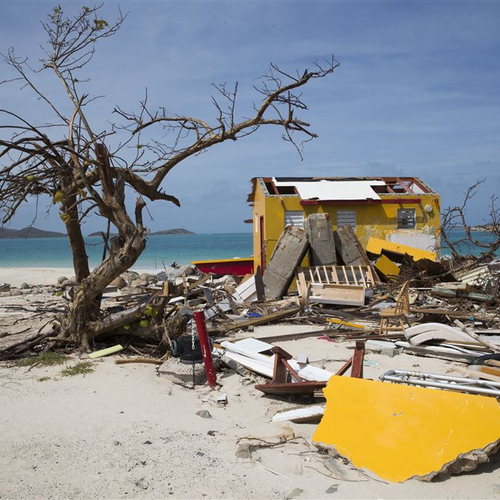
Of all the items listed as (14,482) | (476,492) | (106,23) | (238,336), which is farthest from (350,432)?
(106,23)

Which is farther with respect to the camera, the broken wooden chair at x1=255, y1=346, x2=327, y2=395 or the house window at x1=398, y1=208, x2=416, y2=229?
the house window at x1=398, y1=208, x2=416, y2=229

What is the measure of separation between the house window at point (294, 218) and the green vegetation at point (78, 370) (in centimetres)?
1076

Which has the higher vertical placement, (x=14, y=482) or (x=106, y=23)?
(x=106, y=23)

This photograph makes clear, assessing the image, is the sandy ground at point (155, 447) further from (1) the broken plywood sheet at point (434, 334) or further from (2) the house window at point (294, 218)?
(2) the house window at point (294, 218)

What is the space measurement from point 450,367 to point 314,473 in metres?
3.63

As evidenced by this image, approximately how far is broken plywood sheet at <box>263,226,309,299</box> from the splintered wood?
0.35 m

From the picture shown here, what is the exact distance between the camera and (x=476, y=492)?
4160 millimetres

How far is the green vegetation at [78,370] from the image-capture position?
723 cm

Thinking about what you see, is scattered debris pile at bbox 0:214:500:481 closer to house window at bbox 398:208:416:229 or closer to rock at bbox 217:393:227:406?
rock at bbox 217:393:227:406

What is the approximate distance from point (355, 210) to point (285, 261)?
3.80m

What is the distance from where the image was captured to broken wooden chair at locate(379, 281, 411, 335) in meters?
9.80

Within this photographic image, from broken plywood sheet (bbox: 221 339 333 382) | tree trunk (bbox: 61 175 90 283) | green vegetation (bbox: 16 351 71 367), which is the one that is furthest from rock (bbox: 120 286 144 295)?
broken plywood sheet (bbox: 221 339 333 382)

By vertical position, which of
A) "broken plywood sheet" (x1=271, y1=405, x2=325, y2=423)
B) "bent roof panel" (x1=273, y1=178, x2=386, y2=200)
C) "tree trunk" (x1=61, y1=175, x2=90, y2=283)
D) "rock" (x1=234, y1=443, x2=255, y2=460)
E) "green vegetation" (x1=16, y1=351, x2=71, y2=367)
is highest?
"bent roof panel" (x1=273, y1=178, x2=386, y2=200)

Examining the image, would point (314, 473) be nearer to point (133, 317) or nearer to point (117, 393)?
point (117, 393)
